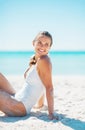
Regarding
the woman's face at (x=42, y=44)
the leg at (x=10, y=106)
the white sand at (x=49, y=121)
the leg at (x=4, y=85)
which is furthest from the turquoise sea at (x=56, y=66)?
the woman's face at (x=42, y=44)

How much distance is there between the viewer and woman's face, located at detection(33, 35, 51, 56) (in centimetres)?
429

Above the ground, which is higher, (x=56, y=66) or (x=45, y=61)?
(x=45, y=61)

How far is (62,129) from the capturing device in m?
3.86

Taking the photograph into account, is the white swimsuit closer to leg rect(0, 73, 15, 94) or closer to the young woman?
the young woman

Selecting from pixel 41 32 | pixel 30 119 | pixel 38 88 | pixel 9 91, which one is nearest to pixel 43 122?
pixel 30 119

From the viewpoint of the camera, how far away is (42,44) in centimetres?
430

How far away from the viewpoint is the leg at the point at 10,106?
438 centimetres

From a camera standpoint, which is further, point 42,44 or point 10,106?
point 10,106

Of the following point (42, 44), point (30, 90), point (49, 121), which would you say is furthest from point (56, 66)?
point (49, 121)

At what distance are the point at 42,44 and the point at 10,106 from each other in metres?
0.93

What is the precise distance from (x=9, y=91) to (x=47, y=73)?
77cm

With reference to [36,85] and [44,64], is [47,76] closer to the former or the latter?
[44,64]

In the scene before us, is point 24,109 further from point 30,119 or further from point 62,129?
point 62,129

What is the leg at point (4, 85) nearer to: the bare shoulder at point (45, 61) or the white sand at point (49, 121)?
the white sand at point (49, 121)
